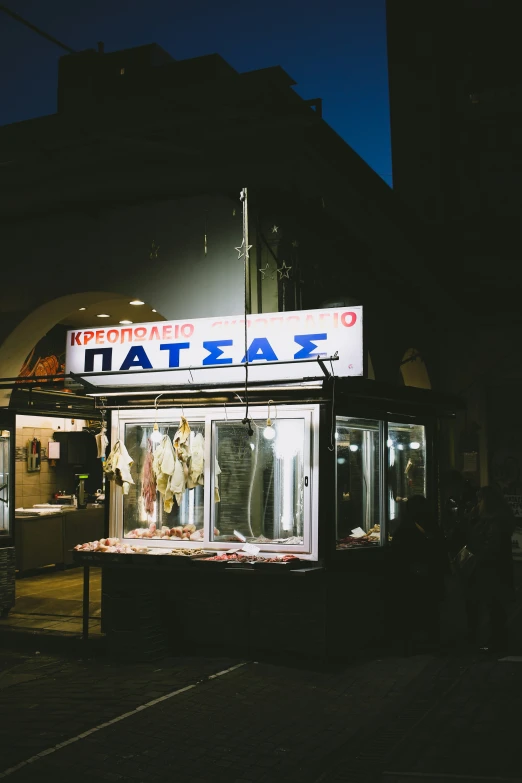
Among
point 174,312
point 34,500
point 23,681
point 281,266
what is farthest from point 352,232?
point 34,500

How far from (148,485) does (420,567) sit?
3.64 m

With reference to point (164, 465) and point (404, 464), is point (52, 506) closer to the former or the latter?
point (164, 465)

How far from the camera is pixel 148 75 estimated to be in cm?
1128

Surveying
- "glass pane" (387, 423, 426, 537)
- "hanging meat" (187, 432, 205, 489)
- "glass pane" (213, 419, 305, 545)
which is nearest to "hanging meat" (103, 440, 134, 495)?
"hanging meat" (187, 432, 205, 489)

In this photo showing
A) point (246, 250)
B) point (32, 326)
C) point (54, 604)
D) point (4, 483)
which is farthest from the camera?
point (54, 604)

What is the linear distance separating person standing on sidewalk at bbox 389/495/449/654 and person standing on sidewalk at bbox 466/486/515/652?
0.39m

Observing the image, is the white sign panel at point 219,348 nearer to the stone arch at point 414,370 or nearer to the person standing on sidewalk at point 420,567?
the person standing on sidewalk at point 420,567

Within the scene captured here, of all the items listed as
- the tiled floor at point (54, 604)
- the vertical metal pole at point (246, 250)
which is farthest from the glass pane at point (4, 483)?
the vertical metal pole at point (246, 250)

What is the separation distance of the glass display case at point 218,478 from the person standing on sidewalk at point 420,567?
1.32 m

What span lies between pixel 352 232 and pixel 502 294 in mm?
6892

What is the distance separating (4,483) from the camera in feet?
39.5

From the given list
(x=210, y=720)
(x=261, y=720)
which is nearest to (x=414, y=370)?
(x=261, y=720)

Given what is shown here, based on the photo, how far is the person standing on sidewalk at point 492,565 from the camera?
9.51 m

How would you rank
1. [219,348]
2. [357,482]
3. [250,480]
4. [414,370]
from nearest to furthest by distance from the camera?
[219,348] → [250,480] → [357,482] → [414,370]
